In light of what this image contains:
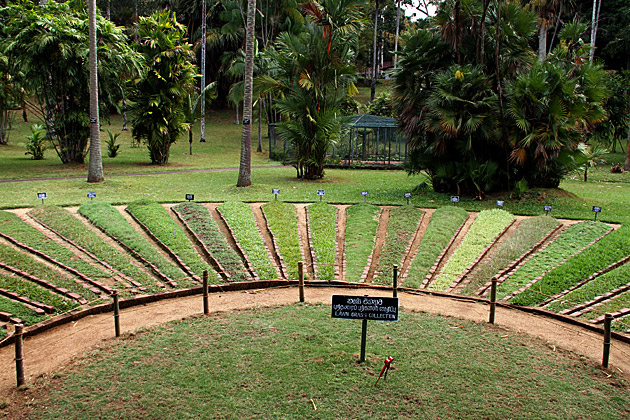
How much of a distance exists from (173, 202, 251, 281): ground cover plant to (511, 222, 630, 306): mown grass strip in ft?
17.2

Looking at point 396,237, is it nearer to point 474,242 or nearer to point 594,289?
point 474,242

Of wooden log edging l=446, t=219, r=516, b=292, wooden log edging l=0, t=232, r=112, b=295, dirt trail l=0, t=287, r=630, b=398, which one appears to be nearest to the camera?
dirt trail l=0, t=287, r=630, b=398

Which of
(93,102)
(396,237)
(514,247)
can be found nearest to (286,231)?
(396,237)

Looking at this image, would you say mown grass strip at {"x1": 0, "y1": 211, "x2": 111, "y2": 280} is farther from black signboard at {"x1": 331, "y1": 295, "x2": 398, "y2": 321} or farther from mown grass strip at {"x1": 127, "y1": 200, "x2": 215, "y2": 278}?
black signboard at {"x1": 331, "y1": 295, "x2": 398, "y2": 321}

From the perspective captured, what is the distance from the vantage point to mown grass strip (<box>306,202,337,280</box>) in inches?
417

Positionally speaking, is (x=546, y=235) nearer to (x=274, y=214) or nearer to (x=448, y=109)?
(x=448, y=109)

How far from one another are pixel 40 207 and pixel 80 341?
692 centimetres

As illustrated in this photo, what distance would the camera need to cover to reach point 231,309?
870cm

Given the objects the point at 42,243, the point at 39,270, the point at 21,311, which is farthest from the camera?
the point at 42,243

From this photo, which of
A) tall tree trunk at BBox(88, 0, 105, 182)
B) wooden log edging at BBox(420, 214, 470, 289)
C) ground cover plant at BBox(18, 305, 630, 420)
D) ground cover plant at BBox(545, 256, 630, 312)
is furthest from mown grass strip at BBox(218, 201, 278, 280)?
tall tree trunk at BBox(88, 0, 105, 182)

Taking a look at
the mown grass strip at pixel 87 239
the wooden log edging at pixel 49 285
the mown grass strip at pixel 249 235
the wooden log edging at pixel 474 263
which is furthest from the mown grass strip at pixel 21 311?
the wooden log edging at pixel 474 263

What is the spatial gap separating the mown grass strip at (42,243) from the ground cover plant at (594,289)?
7996 millimetres

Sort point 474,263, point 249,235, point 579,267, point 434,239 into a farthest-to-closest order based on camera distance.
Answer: point 249,235 → point 434,239 → point 474,263 → point 579,267

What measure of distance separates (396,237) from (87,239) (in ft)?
22.3
